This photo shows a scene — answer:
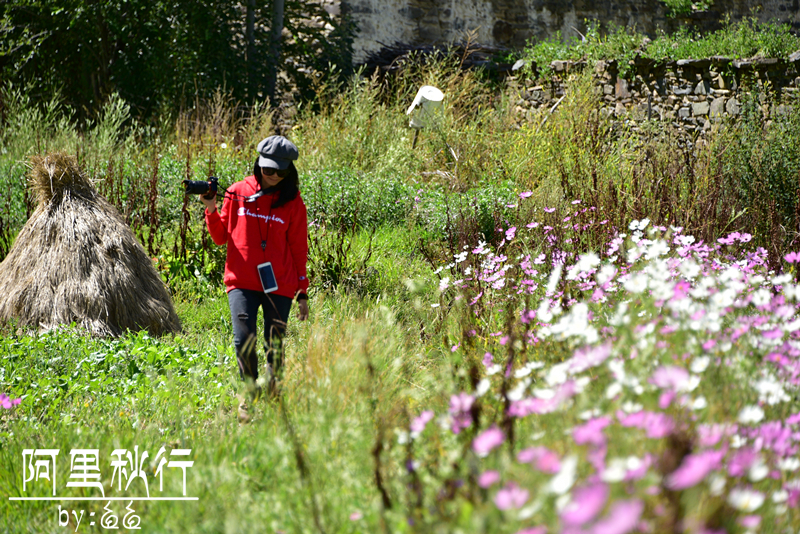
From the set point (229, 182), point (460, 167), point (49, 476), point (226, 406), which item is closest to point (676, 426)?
point (49, 476)

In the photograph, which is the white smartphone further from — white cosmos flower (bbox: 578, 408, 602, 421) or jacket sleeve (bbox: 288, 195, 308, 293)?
white cosmos flower (bbox: 578, 408, 602, 421)

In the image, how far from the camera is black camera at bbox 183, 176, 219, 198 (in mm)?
3241

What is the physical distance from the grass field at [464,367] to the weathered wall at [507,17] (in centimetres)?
578

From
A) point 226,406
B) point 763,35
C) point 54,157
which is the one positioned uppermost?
point 763,35

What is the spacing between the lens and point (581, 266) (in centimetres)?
241

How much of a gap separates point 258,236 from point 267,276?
217 millimetres

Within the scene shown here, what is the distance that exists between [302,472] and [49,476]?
140 cm

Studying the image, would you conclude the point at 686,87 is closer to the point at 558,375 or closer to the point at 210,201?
the point at 210,201

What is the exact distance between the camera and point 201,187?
129 inches

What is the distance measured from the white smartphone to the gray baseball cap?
504 mm

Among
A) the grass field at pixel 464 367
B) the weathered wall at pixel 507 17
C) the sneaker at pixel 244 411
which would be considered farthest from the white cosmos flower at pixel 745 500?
the weathered wall at pixel 507 17

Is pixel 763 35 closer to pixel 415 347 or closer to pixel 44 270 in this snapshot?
pixel 415 347

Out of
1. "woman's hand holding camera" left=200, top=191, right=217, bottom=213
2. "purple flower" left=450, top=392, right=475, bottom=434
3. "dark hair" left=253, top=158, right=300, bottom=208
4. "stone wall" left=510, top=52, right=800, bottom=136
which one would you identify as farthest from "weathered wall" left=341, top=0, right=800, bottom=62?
"purple flower" left=450, top=392, right=475, bottom=434

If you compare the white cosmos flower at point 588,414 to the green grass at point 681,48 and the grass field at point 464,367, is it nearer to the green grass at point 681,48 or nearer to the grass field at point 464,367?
the grass field at point 464,367
